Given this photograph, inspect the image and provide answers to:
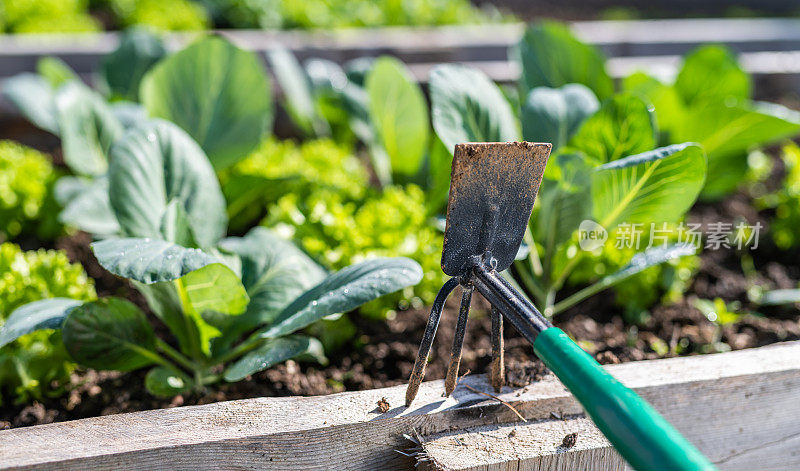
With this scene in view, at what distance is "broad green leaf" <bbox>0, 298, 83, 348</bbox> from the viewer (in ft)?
3.49

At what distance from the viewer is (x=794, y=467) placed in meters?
1.42

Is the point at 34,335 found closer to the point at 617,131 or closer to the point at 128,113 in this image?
the point at 128,113

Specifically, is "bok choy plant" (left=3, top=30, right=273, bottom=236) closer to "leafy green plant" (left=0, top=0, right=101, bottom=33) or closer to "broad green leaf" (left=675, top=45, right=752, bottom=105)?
"broad green leaf" (left=675, top=45, right=752, bottom=105)


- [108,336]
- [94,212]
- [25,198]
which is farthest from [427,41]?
[108,336]

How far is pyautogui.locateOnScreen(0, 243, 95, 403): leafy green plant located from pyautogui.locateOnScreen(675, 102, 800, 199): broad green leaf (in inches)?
61.4

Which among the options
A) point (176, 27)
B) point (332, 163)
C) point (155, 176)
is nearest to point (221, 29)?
point (176, 27)

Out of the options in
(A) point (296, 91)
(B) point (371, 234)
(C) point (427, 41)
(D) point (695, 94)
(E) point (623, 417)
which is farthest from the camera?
(C) point (427, 41)

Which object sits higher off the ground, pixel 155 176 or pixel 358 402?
pixel 155 176

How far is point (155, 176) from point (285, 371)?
48 cm

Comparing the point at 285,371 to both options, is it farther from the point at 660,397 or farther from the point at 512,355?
the point at 660,397

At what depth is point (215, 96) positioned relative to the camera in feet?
5.89

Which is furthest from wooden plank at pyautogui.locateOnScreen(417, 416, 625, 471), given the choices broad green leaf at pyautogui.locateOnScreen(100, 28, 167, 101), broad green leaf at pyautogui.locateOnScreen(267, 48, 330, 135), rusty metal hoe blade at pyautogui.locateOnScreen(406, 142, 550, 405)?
broad green leaf at pyautogui.locateOnScreen(100, 28, 167, 101)

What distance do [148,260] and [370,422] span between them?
43 centimetres

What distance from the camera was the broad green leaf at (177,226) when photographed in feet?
3.89
